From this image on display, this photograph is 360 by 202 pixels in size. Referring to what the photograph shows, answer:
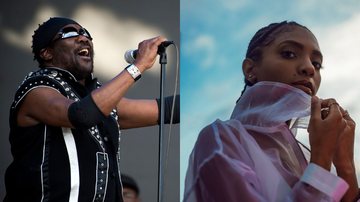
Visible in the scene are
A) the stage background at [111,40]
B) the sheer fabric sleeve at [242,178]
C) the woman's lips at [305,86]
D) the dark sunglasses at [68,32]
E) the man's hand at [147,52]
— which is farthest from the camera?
the stage background at [111,40]

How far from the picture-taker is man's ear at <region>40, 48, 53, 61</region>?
1834 millimetres

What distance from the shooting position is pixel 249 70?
1396mm

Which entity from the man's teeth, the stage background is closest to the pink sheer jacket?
the man's teeth

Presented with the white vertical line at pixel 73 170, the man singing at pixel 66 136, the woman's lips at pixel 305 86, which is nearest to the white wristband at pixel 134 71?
the man singing at pixel 66 136

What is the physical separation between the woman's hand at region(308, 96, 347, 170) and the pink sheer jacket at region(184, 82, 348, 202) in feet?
0.08

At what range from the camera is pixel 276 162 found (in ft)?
4.24

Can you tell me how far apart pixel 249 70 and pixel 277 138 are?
171 mm

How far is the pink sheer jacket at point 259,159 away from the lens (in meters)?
1.24

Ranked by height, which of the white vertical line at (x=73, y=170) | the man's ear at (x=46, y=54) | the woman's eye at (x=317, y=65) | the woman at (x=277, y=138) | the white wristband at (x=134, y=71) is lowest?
the white vertical line at (x=73, y=170)

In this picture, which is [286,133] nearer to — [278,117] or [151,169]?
[278,117]

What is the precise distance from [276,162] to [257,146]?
51 mm

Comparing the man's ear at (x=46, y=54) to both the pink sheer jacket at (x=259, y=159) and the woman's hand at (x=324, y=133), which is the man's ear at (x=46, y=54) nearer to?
the pink sheer jacket at (x=259, y=159)

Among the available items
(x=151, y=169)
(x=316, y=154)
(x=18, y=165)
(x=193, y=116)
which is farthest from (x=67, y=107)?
(x=151, y=169)

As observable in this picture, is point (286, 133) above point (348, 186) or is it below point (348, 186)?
above
